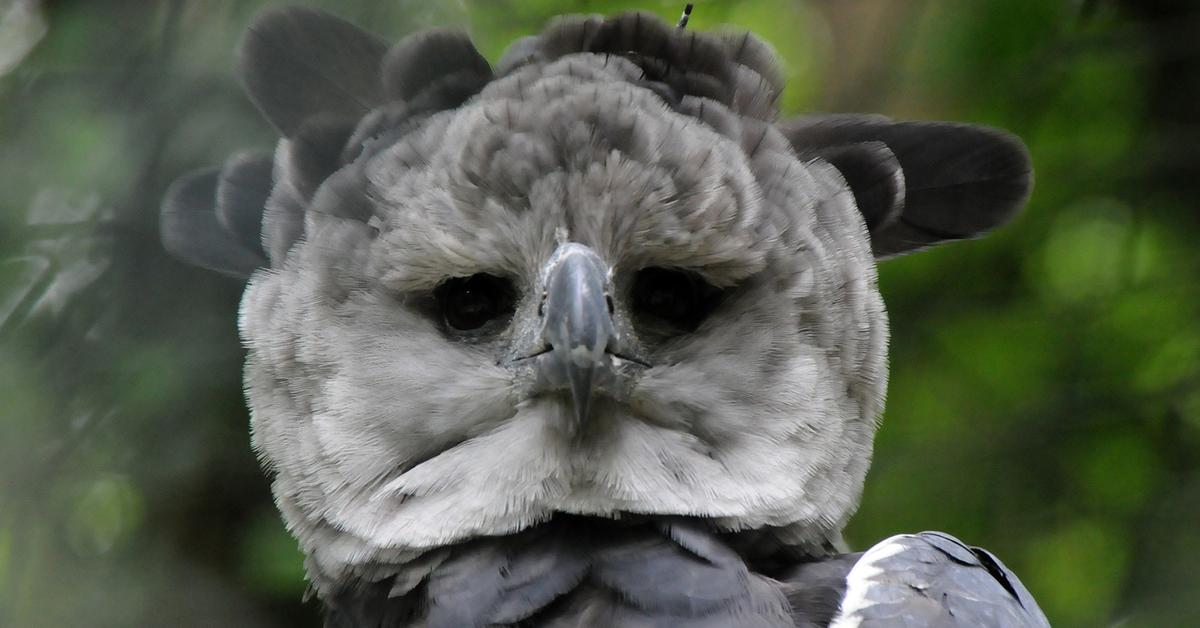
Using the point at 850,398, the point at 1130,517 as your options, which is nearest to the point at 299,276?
the point at 850,398

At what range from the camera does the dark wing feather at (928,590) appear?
1440mm

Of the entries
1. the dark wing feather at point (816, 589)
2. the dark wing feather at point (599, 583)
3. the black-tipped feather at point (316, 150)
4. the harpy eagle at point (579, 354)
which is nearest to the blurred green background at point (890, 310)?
the black-tipped feather at point (316, 150)

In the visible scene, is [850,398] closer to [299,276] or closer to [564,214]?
[564,214]

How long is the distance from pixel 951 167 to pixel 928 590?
2.23ft

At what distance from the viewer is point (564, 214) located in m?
1.57

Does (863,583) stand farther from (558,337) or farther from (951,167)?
(951,167)

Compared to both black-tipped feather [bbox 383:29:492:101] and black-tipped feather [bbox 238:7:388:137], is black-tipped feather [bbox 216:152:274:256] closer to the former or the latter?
black-tipped feather [bbox 238:7:388:137]

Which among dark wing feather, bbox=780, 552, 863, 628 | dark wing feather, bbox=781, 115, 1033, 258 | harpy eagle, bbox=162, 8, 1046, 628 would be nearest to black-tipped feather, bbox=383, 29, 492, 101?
harpy eagle, bbox=162, 8, 1046, 628

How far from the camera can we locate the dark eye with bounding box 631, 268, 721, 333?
5.41ft

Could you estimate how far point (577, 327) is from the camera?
1.43 metres

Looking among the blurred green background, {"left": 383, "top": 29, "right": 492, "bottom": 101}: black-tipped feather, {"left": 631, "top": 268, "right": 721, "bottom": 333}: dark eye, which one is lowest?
the blurred green background

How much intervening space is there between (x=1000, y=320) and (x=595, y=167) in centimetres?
144

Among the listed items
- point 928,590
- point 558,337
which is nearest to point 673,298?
point 558,337

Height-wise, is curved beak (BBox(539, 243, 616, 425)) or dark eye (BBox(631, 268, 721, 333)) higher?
curved beak (BBox(539, 243, 616, 425))
